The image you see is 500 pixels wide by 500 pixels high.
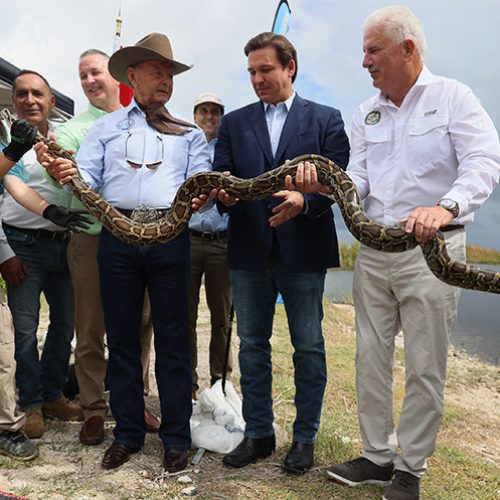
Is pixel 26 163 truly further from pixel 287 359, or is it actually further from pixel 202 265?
pixel 287 359

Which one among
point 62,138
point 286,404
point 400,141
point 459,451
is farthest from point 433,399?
point 62,138

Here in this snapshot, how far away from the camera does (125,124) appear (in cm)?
560

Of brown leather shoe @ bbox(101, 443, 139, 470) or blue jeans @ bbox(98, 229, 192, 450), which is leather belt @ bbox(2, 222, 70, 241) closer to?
blue jeans @ bbox(98, 229, 192, 450)

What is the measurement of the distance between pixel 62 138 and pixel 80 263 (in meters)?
1.44

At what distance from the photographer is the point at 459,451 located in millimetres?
7191

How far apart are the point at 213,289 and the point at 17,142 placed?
3.33 metres

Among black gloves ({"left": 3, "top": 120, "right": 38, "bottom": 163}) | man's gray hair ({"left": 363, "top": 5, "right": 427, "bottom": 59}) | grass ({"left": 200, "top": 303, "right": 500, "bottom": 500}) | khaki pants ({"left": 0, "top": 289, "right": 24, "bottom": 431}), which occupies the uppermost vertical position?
man's gray hair ({"left": 363, "top": 5, "right": 427, "bottom": 59})

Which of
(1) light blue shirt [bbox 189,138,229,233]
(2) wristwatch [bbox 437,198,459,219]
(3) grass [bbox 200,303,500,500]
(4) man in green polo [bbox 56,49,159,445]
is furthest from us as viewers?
(1) light blue shirt [bbox 189,138,229,233]

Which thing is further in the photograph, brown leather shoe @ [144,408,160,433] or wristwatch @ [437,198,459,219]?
brown leather shoe @ [144,408,160,433]

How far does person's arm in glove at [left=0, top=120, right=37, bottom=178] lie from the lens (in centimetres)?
508

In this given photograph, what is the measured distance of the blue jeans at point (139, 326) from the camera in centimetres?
536

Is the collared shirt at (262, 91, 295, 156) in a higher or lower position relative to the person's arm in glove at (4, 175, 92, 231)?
higher

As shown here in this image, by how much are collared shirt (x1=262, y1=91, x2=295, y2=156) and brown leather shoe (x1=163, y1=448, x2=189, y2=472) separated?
3205 mm

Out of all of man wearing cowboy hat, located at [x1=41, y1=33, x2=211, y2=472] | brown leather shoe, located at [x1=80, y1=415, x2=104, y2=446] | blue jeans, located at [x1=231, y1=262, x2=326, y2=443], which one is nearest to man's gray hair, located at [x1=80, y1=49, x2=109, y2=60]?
man wearing cowboy hat, located at [x1=41, y1=33, x2=211, y2=472]
